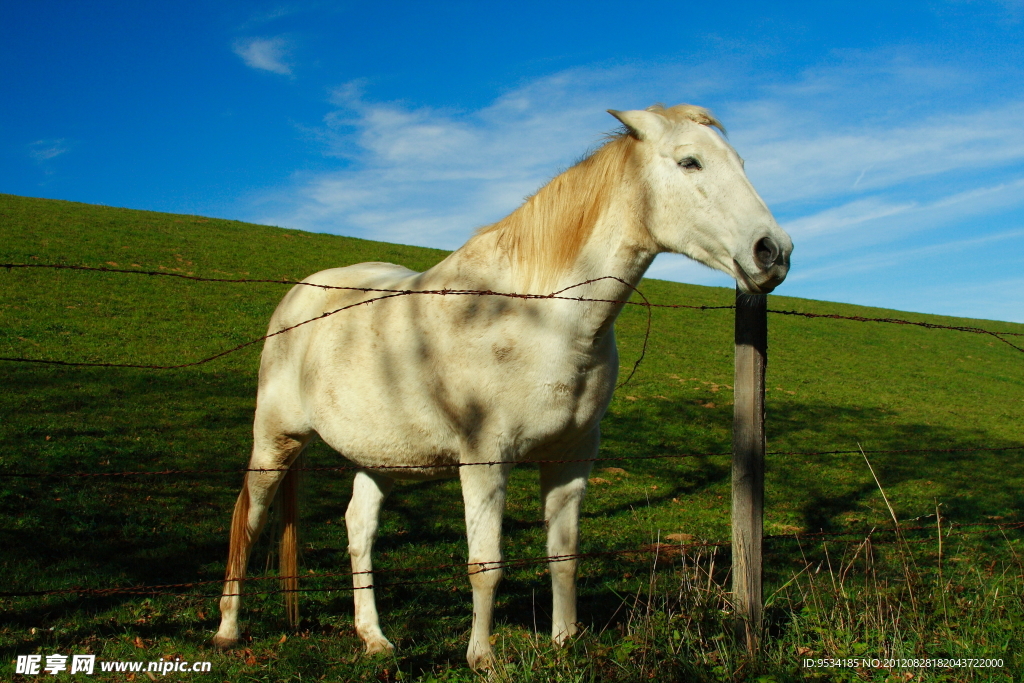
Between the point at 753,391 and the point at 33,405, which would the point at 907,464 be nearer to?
the point at 753,391

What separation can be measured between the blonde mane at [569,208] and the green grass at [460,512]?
1652 millimetres

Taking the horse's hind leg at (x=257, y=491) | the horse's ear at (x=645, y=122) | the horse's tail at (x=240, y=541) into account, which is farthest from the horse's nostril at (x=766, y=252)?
the horse's tail at (x=240, y=541)

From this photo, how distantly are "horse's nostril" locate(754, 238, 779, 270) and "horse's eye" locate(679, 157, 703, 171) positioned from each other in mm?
456

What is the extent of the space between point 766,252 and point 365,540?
2998mm

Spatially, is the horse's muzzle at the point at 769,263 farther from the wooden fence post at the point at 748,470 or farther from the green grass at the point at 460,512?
the green grass at the point at 460,512

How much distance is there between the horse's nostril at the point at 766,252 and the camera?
104 inches

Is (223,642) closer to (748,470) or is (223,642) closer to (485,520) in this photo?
(485,520)

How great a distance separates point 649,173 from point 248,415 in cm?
894

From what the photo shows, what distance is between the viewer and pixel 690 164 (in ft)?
9.61

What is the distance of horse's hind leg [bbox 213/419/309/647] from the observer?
424 cm

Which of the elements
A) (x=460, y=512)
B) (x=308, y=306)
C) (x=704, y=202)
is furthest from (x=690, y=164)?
(x=460, y=512)

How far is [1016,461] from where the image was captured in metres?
12.7

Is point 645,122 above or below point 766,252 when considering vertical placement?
above

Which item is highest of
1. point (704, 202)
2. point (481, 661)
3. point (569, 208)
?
point (569, 208)
